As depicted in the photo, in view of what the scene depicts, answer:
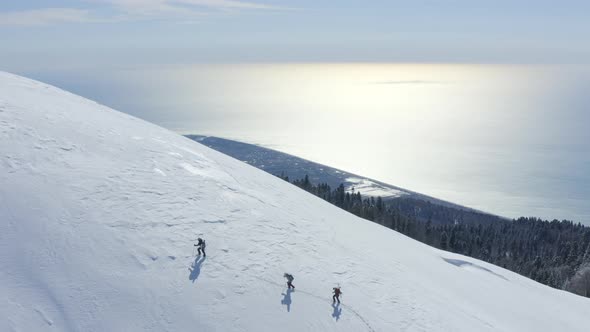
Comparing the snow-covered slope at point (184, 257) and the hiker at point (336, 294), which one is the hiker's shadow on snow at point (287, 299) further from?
the hiker at point (336, 294)

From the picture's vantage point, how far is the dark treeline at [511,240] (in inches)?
3509

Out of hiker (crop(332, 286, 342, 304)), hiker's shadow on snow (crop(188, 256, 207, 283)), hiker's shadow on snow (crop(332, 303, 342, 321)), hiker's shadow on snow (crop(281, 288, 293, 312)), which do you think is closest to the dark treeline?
hiker (crop(332, 286, 342, 304))

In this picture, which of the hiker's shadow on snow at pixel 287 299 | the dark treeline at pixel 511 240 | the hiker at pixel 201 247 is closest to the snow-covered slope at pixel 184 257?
the hiker's shadow on snow at pixel 287 299

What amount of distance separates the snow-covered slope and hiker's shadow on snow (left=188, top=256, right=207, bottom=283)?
0.31 ft

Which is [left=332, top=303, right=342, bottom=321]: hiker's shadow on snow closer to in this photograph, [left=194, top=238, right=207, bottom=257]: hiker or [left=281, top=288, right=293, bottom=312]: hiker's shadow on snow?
[left=281, top=288, right=293, bottom=312]: hiker's shadow on snow

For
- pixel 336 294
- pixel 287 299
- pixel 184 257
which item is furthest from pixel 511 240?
pixel 184 257

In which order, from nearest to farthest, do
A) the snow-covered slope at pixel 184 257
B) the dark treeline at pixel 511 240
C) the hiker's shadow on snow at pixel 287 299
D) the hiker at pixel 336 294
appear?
the snow-covered slope at pixel 184 257
the hiker's shadow on snow at pixel 287 299
the hiker at pixel 336 294
the dark treeline at pixel 511 240

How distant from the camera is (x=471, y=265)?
4181cm

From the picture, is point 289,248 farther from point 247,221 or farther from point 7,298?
point 7,298

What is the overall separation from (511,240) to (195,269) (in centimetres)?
11598

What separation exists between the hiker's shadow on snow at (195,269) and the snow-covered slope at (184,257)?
0.10 meters

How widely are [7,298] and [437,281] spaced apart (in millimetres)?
28126

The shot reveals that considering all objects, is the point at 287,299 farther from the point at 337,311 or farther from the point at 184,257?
the point at 184,257

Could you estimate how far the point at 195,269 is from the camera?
2278cm
